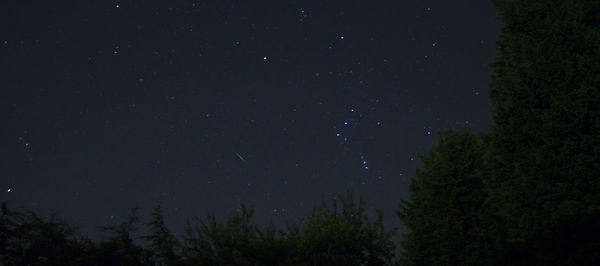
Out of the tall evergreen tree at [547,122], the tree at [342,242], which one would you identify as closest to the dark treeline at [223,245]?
the tree at [342,242]

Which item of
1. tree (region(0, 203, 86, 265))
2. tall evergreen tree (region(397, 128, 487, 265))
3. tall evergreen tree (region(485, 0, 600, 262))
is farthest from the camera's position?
tree (region(0, 203, 86, 265))

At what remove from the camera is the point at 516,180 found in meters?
10.9

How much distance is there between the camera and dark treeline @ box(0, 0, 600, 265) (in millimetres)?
10039

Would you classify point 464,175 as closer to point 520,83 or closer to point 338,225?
point 520,83

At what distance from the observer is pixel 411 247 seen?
14.7 meters

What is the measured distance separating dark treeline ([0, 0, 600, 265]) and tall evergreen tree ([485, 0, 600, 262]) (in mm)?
25

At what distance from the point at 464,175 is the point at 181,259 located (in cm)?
1341

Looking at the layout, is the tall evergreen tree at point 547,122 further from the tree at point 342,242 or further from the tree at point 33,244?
the tree at point 33,244

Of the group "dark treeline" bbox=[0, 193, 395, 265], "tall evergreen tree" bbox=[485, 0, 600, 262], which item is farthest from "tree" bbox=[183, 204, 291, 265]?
"tall evergreen tree" bbox=[485, 0, 600, 262]

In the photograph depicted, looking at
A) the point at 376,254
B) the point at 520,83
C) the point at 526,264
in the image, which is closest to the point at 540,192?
the point at 526,264

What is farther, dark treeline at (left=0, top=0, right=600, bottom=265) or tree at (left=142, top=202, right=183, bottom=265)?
tree at (left=142, top=202, right=183, bottom=265)

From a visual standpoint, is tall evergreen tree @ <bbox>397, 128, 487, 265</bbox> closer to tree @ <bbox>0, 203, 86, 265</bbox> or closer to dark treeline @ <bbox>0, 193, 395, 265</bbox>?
dark treeline @ <bbox>0, 193, 395, 265</bbox>

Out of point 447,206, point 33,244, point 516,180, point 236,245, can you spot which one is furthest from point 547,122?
point 33,244

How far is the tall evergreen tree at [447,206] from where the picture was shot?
13.8 m
